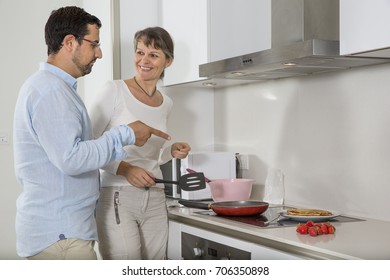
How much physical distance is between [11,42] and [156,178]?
149cm

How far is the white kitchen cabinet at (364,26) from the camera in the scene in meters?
1.81

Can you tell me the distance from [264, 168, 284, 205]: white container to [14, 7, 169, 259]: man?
98cm

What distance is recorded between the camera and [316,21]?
2365mm

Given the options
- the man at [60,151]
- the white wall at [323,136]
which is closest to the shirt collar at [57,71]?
the man at [60,151]

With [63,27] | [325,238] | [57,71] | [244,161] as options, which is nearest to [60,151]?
[57,71]

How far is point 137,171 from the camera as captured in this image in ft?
7.02

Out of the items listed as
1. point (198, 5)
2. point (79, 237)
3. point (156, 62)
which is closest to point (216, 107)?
point (198, 5)

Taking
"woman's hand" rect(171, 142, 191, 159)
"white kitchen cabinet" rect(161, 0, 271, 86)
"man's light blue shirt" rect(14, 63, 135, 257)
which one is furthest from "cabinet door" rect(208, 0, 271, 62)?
"man's light blue shirt" rect(14, 63, 135, 257)

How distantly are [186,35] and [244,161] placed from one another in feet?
2.28

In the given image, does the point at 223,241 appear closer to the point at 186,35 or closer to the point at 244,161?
the point at 244,161

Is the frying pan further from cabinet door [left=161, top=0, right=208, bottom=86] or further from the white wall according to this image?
cabinet door [left=161, top=0, right=208, bottom=86]

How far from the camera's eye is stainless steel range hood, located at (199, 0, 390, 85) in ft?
6.82

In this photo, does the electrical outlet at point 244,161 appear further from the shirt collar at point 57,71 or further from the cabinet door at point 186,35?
the shirt collar at point 57,71

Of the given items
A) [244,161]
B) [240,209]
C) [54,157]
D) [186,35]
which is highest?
[186,35]
